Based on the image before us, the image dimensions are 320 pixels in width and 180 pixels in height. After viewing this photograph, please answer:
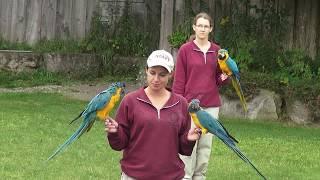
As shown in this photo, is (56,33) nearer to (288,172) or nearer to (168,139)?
(288,172)

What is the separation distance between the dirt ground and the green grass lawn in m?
1.43

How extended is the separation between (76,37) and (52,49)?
650 millimetres

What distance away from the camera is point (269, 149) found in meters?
8.84

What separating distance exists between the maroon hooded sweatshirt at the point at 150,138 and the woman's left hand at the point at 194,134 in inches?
2.0

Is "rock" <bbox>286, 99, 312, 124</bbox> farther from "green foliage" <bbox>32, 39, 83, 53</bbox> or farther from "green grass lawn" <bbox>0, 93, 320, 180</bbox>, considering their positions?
"green foliage" <bbox>32, 39, 83, 53</bbox>

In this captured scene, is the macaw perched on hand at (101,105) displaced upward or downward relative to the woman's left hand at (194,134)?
upward

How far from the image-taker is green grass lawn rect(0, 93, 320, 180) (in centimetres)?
726

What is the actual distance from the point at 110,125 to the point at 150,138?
314 millimetres

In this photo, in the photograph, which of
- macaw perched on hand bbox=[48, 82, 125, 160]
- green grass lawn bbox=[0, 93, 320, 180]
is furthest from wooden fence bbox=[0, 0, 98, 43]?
macaw perched on hand bbox=[48, 82, 125, 160]

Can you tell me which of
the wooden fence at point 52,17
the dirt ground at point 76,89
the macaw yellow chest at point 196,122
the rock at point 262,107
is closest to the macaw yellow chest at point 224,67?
the macaw yellow chest at point 196,122

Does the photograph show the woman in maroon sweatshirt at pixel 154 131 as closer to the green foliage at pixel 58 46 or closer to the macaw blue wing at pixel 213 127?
the macaw blue wing at pixel 213 127

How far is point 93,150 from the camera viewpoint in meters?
8.20

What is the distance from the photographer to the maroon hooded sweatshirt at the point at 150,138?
4219 mm

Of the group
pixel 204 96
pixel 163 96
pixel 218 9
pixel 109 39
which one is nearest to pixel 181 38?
pixel 218 9
